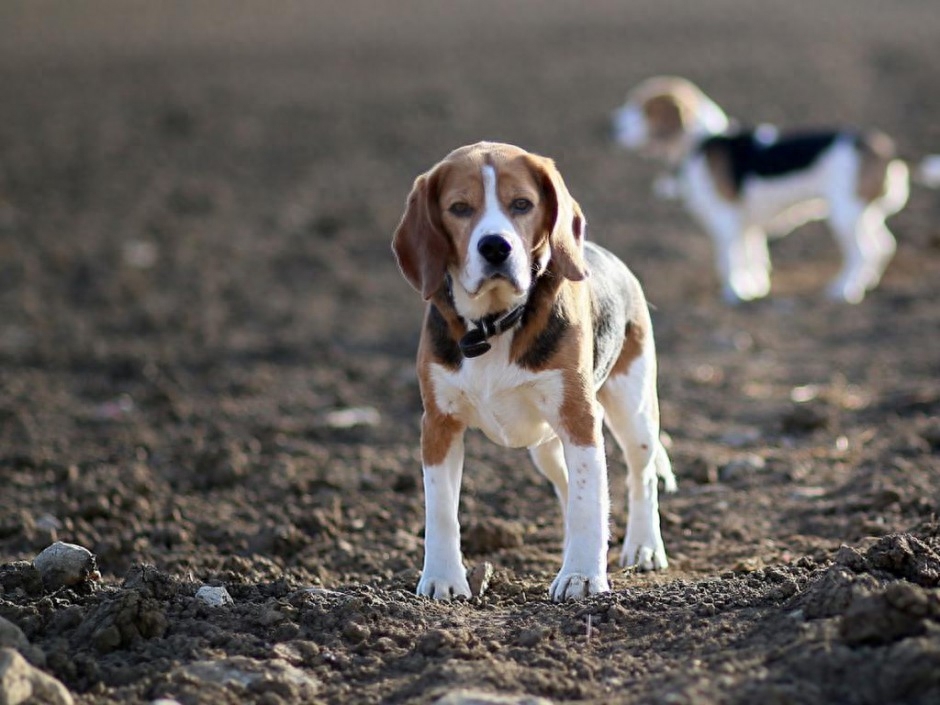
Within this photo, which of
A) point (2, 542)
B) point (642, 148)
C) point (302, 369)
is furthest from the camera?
point (642, 148)

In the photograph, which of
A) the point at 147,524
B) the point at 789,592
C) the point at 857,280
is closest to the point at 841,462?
the point at 789,592

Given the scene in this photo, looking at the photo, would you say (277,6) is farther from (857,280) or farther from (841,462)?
(841,462)

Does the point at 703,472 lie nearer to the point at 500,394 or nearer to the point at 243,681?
the point at 500,394

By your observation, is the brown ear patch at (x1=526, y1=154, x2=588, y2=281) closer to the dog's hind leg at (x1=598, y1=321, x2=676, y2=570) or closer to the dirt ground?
the dog's hind leg at (x1=598, y1=321, x2=676, y2=570)

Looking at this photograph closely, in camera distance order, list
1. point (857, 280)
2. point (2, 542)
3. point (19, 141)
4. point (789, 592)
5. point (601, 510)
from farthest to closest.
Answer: point (19, 141) → point (857, 280) → point (2, 542) → point (601, 510) → point (789, 592)

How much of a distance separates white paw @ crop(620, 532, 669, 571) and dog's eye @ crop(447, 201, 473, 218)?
1.74 metres

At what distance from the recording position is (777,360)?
10805 mm

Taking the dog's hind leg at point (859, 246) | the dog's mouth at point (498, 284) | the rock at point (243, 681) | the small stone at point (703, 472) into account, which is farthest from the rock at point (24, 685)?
the dog's hind leg at point (859, 246)

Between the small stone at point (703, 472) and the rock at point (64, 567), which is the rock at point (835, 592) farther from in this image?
the small stone at point (703, 472)

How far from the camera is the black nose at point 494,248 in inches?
193

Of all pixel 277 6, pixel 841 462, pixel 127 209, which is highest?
pixel 277 6

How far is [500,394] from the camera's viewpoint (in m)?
5.14

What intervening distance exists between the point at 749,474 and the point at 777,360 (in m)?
3.40

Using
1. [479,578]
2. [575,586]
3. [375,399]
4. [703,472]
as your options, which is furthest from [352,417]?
[575,586]
